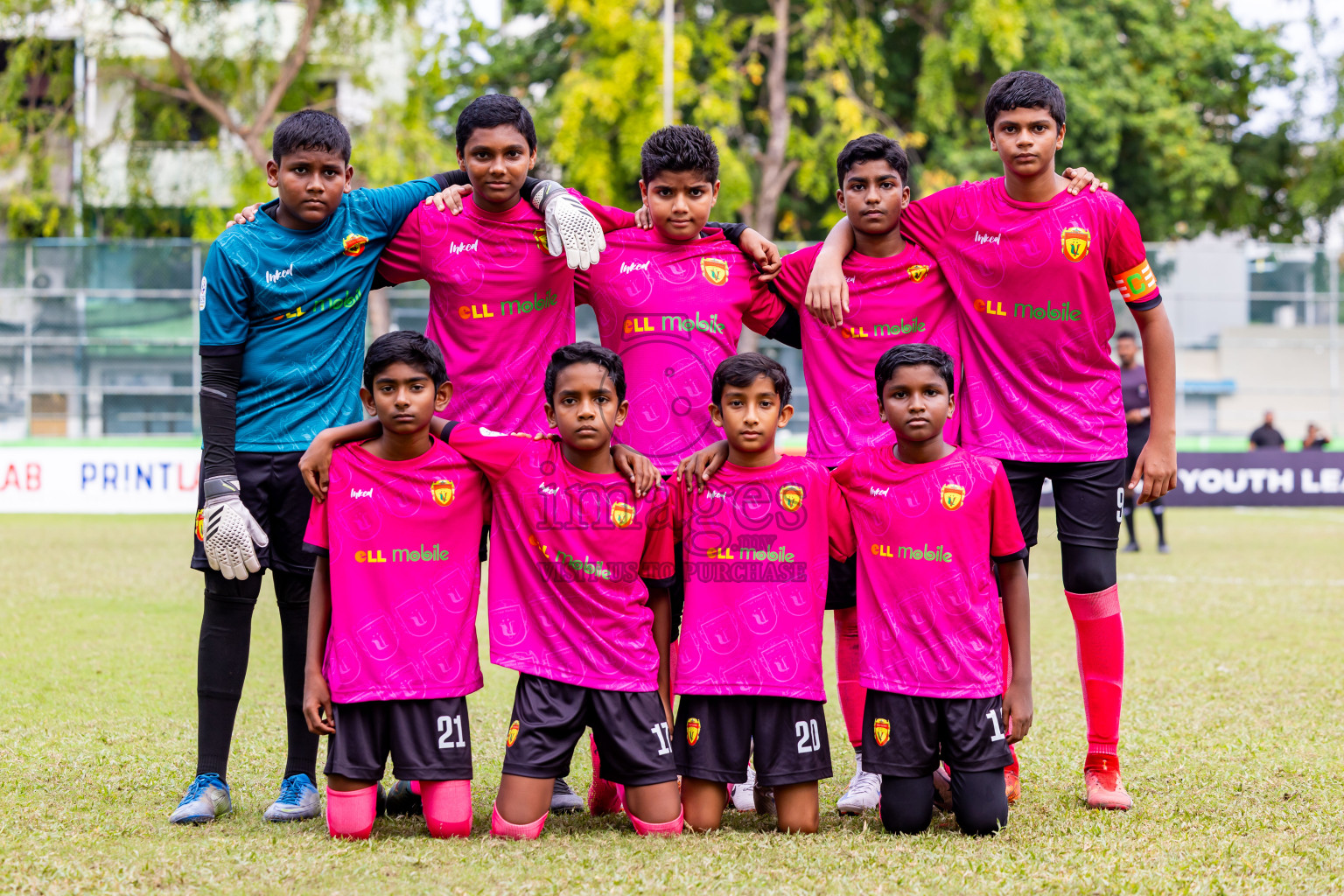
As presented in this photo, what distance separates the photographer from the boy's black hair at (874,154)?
4.04 metres

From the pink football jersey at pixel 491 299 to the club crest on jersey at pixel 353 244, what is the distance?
5.0 inches

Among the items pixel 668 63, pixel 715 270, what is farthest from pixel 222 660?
pixel 668 63

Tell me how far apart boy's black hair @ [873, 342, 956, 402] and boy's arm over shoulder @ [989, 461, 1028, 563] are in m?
0.33

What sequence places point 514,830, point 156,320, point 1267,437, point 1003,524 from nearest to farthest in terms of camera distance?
point 514,830
point 1003,524
point 156,320
point 1267,437

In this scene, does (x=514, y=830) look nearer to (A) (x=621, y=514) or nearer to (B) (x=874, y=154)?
(A) (x=621, y=514)

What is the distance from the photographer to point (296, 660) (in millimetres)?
4039

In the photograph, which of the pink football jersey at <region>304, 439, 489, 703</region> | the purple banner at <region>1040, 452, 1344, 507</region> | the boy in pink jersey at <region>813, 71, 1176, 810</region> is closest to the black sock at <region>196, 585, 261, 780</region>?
the pink football jersey at <region>304, 439, 489, 703</region>

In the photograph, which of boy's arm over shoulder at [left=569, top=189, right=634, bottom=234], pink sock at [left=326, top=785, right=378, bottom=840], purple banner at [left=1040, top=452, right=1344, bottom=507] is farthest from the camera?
purple banner at [left=1040, top=452, right=1344, bottom=507]

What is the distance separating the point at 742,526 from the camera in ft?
12.5

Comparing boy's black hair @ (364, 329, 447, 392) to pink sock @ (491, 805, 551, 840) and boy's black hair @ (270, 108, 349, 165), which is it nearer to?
boy's black hair @ (270, 108, 349, 165)

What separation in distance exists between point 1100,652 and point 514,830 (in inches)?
77.1

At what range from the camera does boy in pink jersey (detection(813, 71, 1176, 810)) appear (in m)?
4.07

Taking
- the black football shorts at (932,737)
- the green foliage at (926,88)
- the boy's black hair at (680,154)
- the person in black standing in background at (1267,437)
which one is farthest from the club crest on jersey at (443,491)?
the person in black standing in background at (1267,437)

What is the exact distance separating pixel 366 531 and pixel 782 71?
20616 millimetres
